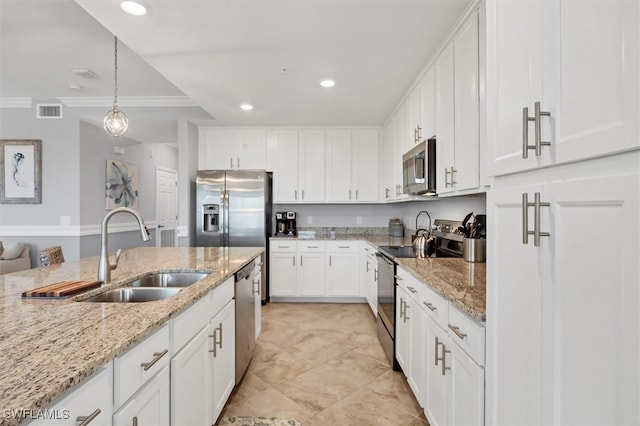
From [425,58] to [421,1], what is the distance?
0.72 meters

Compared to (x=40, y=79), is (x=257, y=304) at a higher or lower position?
lower

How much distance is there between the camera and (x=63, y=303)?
1.32 m

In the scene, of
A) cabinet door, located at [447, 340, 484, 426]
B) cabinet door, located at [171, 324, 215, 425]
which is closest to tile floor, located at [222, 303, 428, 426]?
cabinet door, located at [171, 324, 215, 425]

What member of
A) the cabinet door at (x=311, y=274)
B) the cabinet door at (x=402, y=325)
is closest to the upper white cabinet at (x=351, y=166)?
the cabinet door at (x=311, y=274)

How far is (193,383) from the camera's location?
1.51 meters

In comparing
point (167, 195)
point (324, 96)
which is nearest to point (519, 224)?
point (324, 96)

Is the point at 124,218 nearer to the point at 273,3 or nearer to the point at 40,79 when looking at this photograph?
the point at 40,79

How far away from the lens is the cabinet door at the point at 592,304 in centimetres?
61

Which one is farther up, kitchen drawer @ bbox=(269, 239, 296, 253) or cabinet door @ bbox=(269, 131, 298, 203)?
cabinet door @ bbox=(269, 131, 298, 203)

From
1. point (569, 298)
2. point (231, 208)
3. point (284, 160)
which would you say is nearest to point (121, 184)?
point (231, 208)

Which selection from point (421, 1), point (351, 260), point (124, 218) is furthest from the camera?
point (124, 218)

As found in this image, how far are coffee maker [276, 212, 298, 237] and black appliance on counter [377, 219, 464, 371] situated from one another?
2.07 m

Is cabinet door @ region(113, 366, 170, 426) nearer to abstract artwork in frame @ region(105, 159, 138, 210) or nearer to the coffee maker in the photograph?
the coffee maker

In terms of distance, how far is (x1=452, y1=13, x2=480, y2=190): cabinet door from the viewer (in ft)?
6.01
